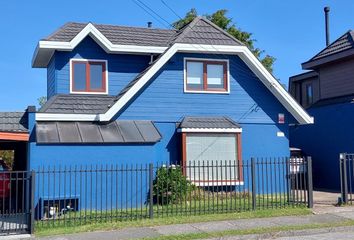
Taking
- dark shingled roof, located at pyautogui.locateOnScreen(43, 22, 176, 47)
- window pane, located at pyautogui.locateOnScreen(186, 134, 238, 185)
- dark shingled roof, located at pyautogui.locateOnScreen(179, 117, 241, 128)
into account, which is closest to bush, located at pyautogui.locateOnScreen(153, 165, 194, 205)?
window pane, located at pyautogui.locateOnScreen(186, 134, 238, 185)

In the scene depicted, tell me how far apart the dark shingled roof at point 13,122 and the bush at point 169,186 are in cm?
421

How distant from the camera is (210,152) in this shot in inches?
733

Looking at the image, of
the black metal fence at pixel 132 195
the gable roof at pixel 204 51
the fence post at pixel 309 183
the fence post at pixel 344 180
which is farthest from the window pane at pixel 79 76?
the fence post at pixel 344 180

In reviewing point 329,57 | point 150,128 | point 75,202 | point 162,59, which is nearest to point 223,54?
point 162,59

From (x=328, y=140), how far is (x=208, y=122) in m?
6.10

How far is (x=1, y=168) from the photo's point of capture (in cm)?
1925

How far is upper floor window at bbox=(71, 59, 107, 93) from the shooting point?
1929cm

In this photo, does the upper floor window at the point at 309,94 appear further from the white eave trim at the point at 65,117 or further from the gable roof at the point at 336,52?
the white eave trim at the point at 65,117

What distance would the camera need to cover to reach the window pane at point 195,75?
19.4 m

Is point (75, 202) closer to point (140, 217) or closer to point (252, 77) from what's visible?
point (140, 217)

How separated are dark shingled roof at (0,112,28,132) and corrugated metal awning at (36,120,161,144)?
0.53 meters

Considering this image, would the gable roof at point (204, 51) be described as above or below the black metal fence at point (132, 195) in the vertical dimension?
above

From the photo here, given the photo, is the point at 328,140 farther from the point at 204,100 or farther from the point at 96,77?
the point at 96,77

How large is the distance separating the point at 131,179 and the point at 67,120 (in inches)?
133
